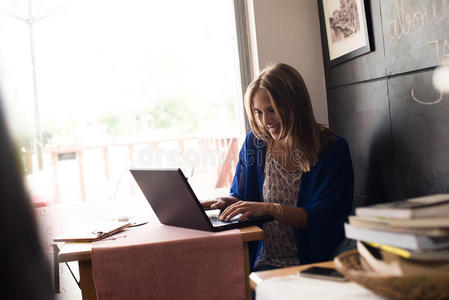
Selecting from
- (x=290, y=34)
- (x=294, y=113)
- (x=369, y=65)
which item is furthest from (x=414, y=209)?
(x=290, y=34)

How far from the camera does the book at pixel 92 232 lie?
1500mm

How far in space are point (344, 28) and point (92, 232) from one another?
1.27m

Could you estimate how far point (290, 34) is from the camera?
2412 mm

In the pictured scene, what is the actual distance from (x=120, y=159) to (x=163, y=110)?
3698mm

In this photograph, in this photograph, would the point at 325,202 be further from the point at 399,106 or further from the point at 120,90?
the point at 120,90

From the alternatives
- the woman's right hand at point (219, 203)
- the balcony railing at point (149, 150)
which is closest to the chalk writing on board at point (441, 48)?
the woman's right hand at point (219, 203)

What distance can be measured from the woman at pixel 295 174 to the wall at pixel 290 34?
64cm

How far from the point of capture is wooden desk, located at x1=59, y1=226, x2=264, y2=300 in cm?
136

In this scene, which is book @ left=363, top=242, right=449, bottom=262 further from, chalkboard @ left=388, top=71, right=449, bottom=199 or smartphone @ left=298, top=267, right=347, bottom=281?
chalkboard @ left=388, top=71, right=449, bottom=199

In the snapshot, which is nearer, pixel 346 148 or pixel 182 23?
pixel 346 148

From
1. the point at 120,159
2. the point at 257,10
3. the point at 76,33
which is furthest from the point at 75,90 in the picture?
the point at 257,10

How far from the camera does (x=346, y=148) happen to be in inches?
67.5

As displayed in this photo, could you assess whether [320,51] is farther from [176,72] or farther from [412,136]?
[176,72]

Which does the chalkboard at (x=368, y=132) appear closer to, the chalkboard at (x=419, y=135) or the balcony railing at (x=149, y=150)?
the chalkboard at (x=419, y=135)
